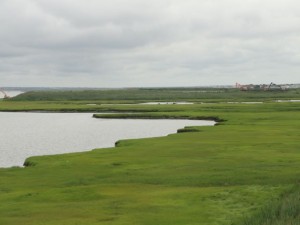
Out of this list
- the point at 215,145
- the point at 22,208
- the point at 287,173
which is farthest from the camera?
the point at 215,145

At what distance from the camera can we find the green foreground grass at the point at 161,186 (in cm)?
2330

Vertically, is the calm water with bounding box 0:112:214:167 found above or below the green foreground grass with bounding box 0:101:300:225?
below

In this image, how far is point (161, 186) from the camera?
3064 centimetres

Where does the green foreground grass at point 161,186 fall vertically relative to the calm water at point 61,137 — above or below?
above

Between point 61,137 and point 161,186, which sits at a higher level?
point 161,186

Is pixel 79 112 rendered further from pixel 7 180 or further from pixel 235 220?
pixel 235 220

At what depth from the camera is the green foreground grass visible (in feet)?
76.4

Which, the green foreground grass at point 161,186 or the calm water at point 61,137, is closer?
the green foreground grass at point 161,186

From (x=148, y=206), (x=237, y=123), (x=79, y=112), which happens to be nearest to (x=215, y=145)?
(x=148, y=206)

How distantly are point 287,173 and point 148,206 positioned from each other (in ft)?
37.7

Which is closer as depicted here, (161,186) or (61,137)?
(161,186)

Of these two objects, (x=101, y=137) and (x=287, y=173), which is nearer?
(x=287, y=173)

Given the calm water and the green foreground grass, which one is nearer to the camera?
the green foreground grass

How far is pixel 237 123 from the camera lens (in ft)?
265
